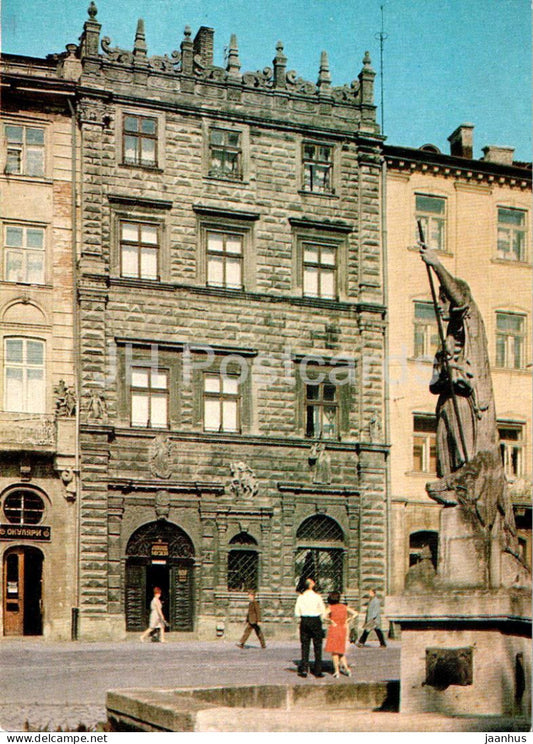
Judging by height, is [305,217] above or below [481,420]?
above

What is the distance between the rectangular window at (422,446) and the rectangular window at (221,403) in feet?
19.9

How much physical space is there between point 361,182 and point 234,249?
16.2 ft

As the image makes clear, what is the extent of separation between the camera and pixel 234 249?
3744cm

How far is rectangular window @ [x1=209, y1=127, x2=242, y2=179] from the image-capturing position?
123 ft

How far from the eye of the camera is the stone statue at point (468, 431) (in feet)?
45.0

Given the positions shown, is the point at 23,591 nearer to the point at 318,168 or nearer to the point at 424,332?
the point at 424,332

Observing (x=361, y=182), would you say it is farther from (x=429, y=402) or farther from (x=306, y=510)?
(x=306, y=510)

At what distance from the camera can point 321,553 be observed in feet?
123

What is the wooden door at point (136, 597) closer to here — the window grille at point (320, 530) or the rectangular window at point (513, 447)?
the window grille at point (320, 530)

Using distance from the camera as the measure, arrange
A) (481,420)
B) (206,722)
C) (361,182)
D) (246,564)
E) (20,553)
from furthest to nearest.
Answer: (361,182) < (246,564) < (20,553) < (481,420) < (206,722)

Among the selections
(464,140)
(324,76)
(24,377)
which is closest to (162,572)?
(24,377)

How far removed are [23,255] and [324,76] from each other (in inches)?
448

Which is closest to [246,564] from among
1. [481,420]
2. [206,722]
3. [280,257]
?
[280,257]

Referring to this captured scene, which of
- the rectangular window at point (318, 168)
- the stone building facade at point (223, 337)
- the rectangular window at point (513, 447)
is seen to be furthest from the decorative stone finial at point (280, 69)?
the rectangular window at point (513, 447)
